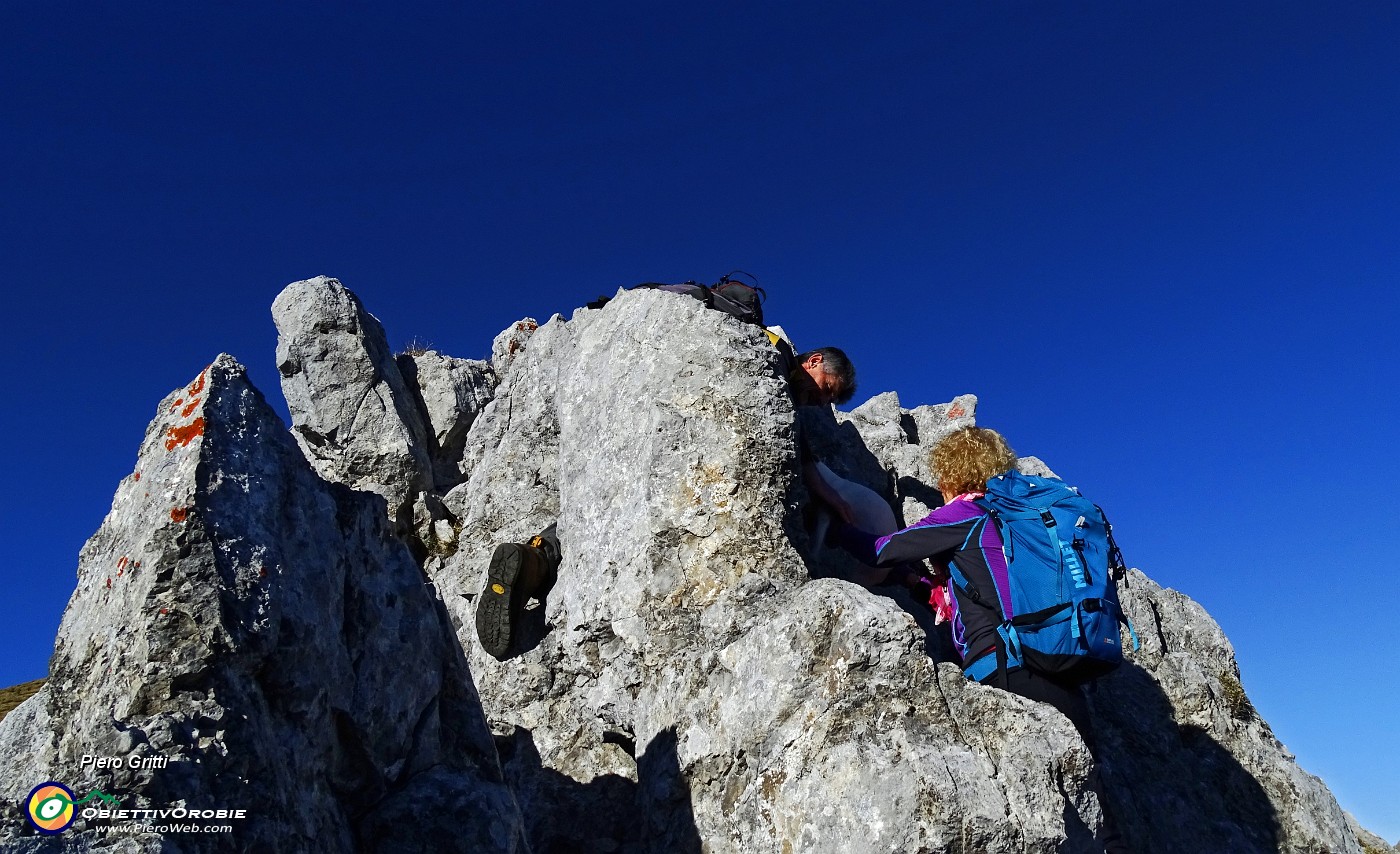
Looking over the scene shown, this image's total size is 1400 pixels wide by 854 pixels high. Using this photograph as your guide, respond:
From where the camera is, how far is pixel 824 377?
13.4 metres

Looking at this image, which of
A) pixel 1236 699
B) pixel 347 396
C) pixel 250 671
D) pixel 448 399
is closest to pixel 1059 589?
pixel 250 671

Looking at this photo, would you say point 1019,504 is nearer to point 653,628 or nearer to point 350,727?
point 653,628

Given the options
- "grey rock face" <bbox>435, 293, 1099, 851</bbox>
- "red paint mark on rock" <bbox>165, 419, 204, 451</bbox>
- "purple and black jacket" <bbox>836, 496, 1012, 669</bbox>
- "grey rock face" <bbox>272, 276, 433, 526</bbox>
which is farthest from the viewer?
"grey rock face" <bbox>272, 276, 433, 526</bbox>

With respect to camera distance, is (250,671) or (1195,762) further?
(1195,762)

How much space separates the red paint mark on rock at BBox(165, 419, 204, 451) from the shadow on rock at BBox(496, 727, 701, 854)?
507 centimetres

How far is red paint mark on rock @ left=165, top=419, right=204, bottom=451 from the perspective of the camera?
6883 millimetres

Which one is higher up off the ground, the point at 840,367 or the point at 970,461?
the point at 840,367

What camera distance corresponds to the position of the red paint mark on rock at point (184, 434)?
6.88 m

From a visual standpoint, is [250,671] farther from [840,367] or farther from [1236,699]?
[1236,699]

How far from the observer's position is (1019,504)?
8.73 m

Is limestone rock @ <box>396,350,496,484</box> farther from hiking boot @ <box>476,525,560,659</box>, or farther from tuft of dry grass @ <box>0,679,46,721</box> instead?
tuft of dry grass @ <box>0,679,46,721</box>

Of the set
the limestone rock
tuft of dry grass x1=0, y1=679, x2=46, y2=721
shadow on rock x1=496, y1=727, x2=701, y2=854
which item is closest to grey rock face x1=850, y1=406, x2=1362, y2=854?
shadow on rock x1=496, y1=727, x2=701, y2=854

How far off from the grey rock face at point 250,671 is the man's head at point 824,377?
6903mm

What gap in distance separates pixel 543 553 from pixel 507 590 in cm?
80
